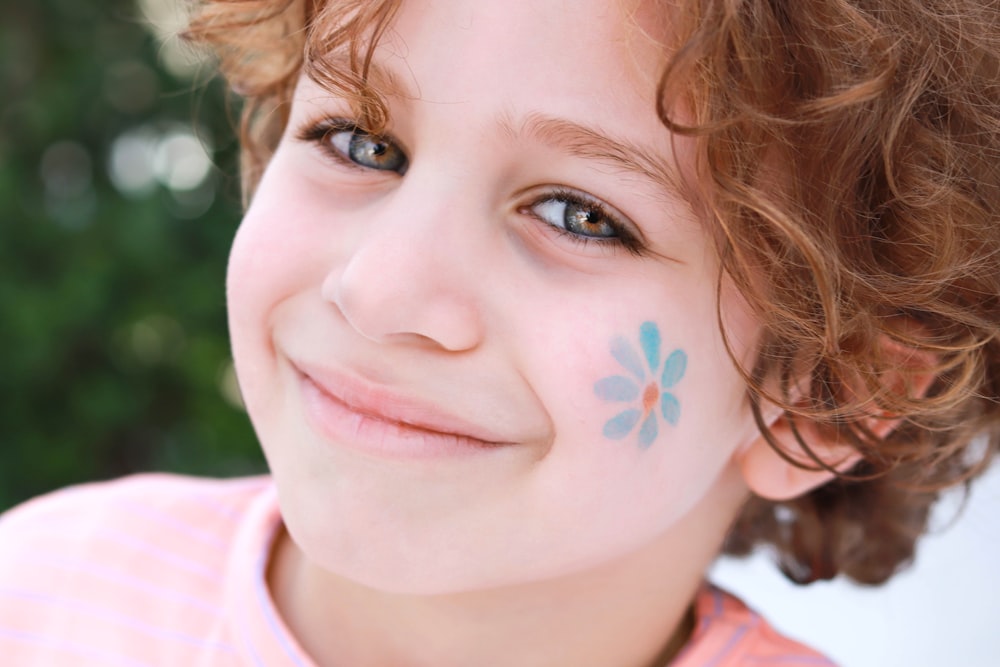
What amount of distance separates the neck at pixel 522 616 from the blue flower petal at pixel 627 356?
0.93 feet

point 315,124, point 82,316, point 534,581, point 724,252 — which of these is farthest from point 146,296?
point 724,252

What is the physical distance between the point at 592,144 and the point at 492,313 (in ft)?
0.59

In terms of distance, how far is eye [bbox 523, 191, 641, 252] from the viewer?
1038 millimetres

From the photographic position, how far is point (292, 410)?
3.70 feet

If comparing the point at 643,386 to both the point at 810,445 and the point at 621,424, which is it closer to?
the point at 621,424

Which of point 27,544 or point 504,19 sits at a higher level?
point 504,19

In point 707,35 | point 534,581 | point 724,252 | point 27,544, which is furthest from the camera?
point 27,544

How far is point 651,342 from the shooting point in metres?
1.04

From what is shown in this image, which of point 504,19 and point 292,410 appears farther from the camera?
point 292,410

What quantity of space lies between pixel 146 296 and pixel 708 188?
1610 millimetres

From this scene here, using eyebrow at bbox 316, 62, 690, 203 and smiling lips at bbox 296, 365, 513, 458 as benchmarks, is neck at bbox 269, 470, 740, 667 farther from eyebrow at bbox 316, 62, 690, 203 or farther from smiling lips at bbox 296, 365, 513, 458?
eyebrow at bbox 316, 62, 690, 203

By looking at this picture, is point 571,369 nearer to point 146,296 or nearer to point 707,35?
point 707,35

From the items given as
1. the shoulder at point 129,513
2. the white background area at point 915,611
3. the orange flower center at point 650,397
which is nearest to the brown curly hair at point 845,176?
the orange flower center at point 650,397

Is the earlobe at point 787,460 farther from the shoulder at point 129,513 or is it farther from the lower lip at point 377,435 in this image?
the shoulder at point 129,513
